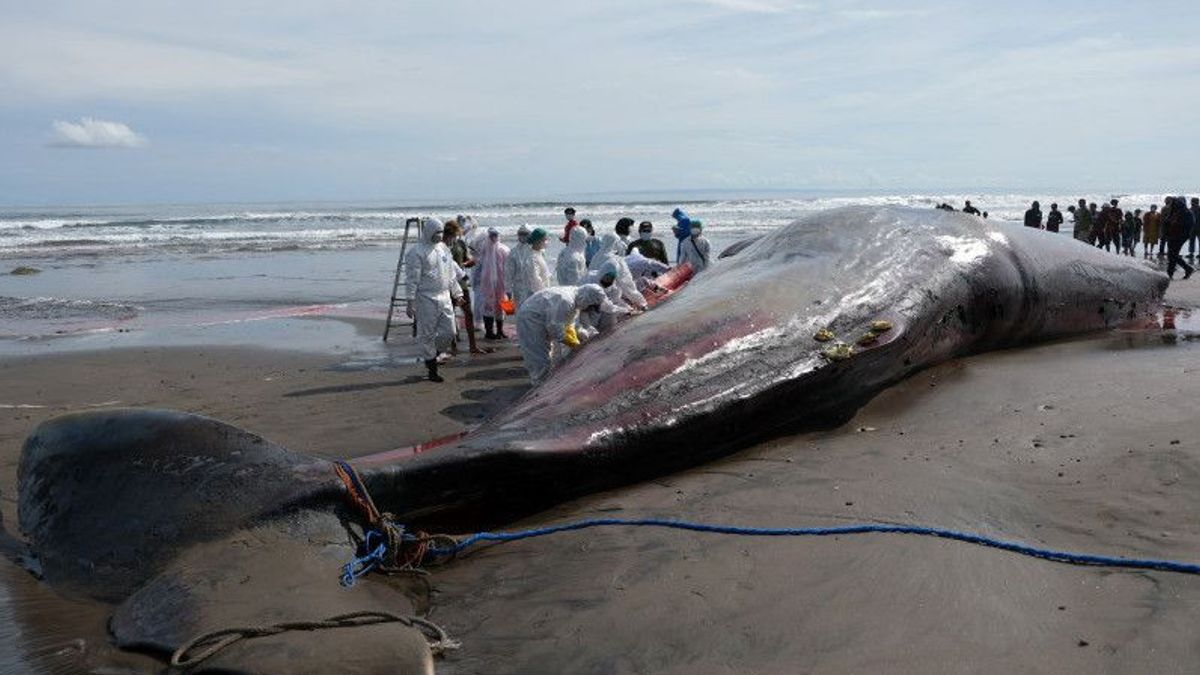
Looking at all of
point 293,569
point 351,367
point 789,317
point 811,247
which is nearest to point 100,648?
point 293,569

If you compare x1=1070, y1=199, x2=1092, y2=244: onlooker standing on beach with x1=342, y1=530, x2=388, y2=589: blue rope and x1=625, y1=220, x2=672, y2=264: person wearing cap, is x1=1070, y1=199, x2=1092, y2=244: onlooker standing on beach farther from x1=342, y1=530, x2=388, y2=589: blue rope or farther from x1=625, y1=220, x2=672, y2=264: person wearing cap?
x1=342, y1=530, x2=388, y2=589: blue rope

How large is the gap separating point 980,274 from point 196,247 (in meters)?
36.4

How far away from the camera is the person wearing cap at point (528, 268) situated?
45.7 feet

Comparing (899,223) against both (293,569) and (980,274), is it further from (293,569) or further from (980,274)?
(293,569)

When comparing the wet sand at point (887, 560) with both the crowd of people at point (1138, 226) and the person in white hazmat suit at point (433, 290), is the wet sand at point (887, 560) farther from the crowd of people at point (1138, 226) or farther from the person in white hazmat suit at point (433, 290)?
the crowd of people at point (1138, 226)

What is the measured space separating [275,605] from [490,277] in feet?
36.7

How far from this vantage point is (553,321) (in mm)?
8938

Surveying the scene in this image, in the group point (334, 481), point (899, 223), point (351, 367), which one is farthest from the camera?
point (351, 367)

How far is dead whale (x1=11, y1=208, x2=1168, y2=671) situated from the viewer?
389cm

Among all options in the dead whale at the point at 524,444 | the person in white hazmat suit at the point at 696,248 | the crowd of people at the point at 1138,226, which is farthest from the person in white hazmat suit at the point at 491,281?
the crowd of people at the point at 1138,226

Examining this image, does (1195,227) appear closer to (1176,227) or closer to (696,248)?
(1176,227)

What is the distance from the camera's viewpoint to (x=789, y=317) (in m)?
6.92

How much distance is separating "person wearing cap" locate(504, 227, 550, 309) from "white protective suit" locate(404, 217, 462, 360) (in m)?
2.48

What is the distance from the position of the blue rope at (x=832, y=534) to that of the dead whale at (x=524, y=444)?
0.69 ft
